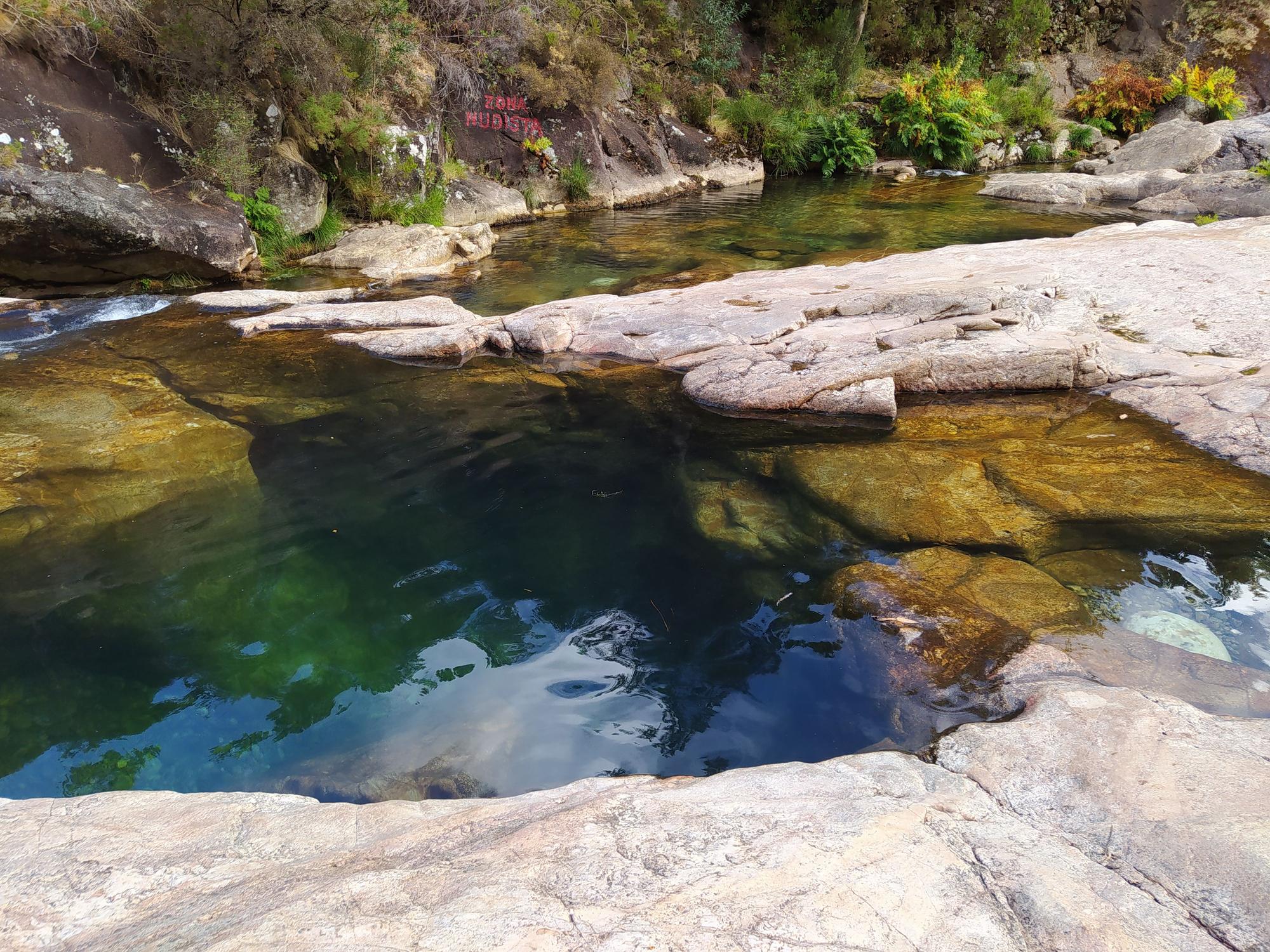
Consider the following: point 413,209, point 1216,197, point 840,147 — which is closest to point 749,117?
point 840,147

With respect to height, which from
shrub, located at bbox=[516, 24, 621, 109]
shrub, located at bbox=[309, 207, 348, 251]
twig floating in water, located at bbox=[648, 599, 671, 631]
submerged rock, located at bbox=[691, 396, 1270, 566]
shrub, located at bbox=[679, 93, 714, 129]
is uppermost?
shrub, located at bbox=[516, 24, 621, 109]

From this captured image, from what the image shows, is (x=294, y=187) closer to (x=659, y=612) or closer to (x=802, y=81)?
(x=659, y=612)

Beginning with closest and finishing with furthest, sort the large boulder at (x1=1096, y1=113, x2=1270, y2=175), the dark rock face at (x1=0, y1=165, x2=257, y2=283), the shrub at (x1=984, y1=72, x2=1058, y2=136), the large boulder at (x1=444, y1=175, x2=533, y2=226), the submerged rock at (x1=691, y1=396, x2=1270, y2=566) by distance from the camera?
the submerged rock at (x1=691, y1=396, x2=1270, y2=566) < the dark rock face at (x1=0, y1=165, x2=257, y2=283) < the large boulder at (x1=444, y1=175, x2=533, y2=226) < the large boulder at (x1=1096, y1=113, x2=1270, y2=175) < the shrub at (x1=984, y1=72, x2=1058, y2=136)

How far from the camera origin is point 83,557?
4043 mm

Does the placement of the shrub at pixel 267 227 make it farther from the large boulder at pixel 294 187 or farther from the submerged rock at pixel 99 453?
the submerged rock at pixel 99 453

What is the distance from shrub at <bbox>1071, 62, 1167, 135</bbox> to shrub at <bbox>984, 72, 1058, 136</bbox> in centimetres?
125

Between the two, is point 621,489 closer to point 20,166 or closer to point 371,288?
point 371,288

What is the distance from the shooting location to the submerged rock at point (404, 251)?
10.3 meters

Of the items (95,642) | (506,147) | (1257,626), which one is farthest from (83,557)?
(506,147)

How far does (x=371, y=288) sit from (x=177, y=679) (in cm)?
721

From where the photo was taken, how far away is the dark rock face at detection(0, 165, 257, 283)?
801cm

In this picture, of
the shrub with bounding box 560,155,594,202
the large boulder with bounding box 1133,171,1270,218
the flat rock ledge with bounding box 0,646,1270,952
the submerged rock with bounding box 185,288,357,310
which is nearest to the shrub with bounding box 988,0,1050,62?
the large boulder with bounding box 1133,171,1270,218

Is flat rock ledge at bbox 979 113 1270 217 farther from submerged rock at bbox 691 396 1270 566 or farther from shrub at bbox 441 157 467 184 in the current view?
submerged rock at bbox 691 396 1270 566

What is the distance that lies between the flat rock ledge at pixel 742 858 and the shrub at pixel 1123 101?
80.0ft
